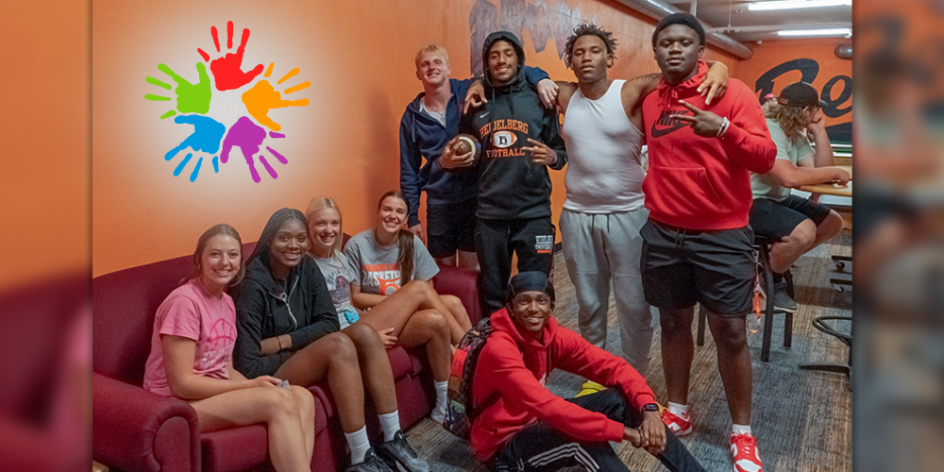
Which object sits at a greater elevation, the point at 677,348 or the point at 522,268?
the point at 522,268

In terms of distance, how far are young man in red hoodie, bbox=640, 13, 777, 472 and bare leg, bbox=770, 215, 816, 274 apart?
0.93 m

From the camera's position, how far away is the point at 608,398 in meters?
1.73

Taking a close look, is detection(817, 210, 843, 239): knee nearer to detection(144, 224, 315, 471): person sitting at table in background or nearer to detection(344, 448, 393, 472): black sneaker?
detection(344, 448, 393, 472): black sneaker

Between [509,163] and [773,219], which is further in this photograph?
[773,219]


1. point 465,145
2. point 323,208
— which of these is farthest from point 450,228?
point 323,208

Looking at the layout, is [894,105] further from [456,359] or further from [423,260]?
[423,260]

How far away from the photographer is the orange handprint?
1.90 metres

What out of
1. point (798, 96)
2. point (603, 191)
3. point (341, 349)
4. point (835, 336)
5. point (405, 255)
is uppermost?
point (798, 96)

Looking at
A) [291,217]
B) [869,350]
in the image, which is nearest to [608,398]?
[291,217]

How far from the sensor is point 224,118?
182 centimetres

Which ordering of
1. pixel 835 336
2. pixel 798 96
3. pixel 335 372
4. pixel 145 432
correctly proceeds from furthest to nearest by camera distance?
pixel 835 336, pixel 798 96, pixel 335 372, pixel 145 432

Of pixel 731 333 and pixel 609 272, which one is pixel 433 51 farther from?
pixel 731 333

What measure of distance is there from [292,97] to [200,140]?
350 millimetres

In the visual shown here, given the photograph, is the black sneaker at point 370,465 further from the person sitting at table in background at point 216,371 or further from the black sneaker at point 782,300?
the black sneaker at point 782,300
